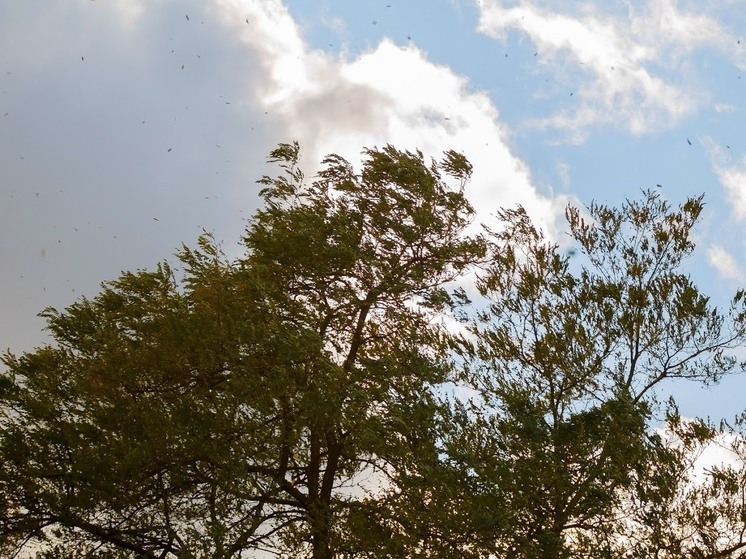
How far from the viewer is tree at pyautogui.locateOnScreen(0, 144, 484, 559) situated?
14.1m

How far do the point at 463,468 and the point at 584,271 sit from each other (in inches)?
225

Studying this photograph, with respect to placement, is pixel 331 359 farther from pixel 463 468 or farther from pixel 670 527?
pixel 670 527

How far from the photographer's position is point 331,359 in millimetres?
14828

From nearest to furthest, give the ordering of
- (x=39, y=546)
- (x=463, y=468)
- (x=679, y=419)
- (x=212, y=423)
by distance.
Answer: (x=463, y=468), (x=679, y=419), (x=212, y=423), (x=39, y=546)

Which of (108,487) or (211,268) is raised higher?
(211,268)

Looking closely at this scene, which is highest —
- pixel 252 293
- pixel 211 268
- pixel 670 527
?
pixel 211 268

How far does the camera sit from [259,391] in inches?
579

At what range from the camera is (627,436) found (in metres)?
12.8

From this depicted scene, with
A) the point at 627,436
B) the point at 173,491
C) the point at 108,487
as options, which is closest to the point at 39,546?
the point at 108,487

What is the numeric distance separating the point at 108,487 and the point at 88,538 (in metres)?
1.44

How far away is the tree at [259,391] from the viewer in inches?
557

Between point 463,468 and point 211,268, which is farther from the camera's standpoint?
point 211,268

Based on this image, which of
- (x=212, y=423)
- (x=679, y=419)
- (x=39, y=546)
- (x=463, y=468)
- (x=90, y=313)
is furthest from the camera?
(x=90, y=313)

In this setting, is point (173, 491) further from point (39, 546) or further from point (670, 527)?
point (670, 527)
